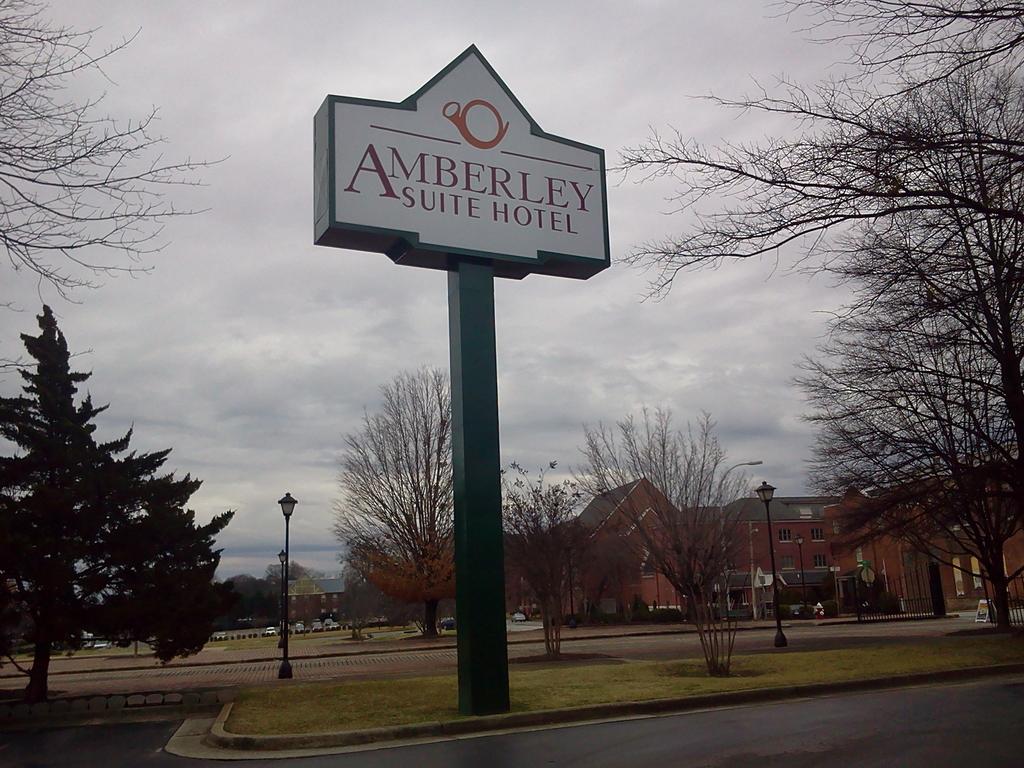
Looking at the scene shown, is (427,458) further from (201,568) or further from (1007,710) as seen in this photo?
(1007,710)

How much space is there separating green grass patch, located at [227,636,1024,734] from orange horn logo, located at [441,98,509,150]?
8703 mm

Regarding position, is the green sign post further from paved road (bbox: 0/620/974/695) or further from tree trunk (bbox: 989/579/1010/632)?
tree trunk (bbox: 989/579/1010/632)

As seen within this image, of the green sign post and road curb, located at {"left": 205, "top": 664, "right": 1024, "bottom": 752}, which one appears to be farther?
the green sign post

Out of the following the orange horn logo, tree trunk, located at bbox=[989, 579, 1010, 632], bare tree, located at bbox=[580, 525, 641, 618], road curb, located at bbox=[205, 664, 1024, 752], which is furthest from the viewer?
bare tree, located at bbox=[580, 525, 641, 618]

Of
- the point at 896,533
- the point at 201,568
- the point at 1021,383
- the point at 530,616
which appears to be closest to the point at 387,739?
the point at 201,568

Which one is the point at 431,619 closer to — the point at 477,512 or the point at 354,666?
the point at 354,666

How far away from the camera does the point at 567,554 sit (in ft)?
90.1

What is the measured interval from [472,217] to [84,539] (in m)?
10.1

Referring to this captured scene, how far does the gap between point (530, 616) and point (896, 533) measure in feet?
162

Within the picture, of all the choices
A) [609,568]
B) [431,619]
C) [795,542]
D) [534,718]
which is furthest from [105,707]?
[795,542]

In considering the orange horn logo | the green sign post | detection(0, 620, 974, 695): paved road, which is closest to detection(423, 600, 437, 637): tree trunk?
Result: detection(0, 620, 974, 695): paved road

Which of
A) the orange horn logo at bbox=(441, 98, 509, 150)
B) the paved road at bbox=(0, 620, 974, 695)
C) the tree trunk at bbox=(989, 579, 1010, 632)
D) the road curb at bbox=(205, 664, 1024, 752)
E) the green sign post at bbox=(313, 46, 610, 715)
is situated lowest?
the paved road at bbox=(0, 620, 974, 695)

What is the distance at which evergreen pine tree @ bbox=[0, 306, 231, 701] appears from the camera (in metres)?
17.3

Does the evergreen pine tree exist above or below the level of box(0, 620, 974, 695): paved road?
above
